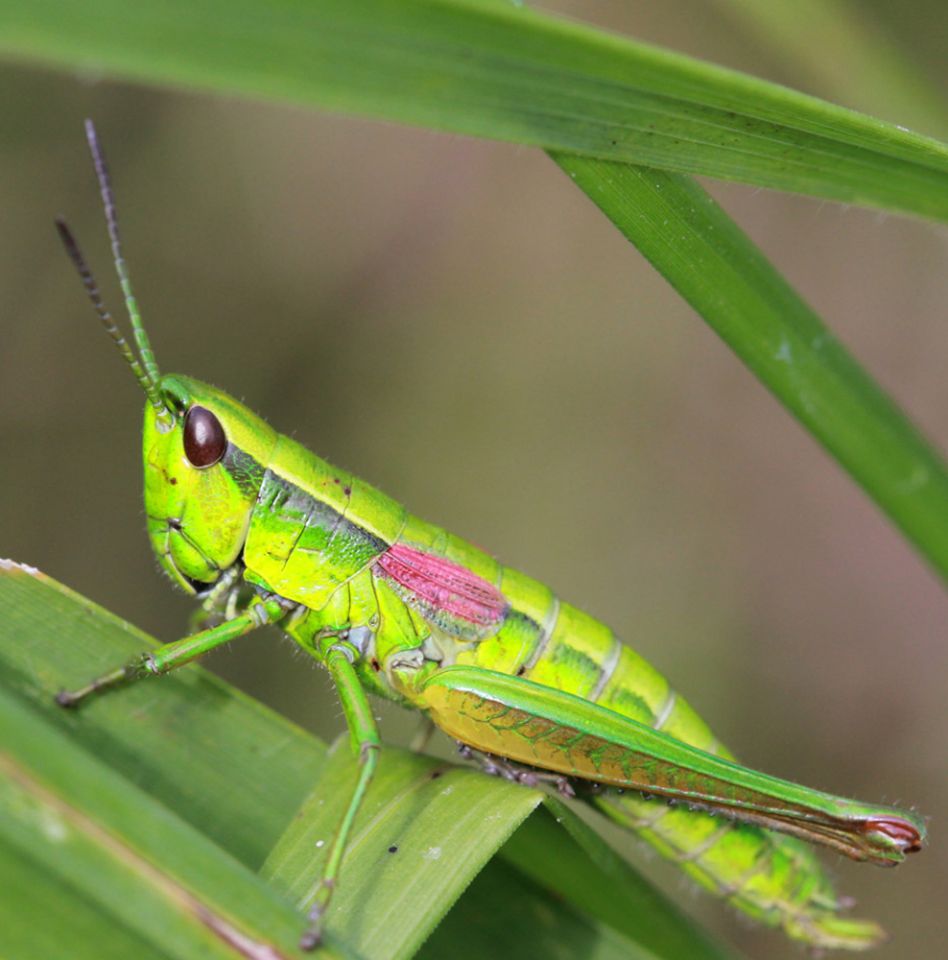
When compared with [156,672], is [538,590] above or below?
above

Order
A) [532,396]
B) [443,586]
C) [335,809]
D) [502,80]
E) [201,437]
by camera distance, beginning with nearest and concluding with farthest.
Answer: [502,80]
[335,809]
[201,437]
[443,586]
[532,396]

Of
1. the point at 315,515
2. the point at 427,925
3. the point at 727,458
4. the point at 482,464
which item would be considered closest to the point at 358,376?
the point at 482,464

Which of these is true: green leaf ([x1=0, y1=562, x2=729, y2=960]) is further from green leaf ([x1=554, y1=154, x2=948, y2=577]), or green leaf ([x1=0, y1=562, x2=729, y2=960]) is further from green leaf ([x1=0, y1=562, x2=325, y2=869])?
green leaf ([x1=554, y1=154, x2=948, y2=577])

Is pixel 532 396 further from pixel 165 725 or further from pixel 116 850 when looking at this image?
pixel 116 850

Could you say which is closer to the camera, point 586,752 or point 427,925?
point 427,925

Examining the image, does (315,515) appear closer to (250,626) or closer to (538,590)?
(250,626)

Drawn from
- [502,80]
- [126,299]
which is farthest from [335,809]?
[502,80]
